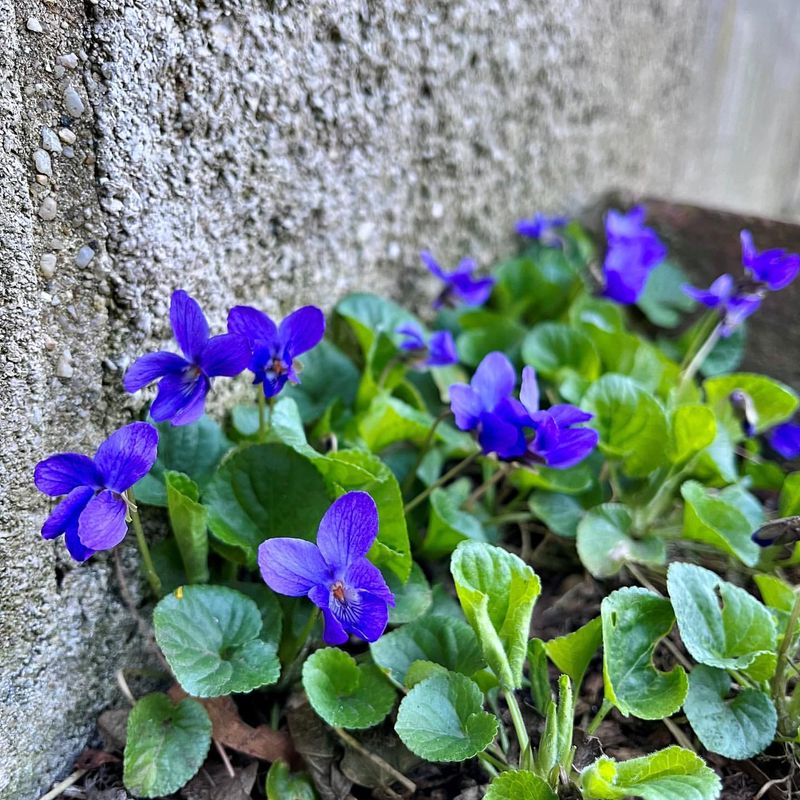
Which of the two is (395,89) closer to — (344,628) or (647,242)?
(647,242)

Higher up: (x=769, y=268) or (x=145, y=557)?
(x=769, y=268)

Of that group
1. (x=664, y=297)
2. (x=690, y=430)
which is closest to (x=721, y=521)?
(x=690, y=430)

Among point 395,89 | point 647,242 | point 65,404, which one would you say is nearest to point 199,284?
point 65,404

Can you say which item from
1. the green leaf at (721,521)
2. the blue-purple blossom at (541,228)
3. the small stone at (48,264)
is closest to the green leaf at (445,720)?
the green leaf at (721,521)

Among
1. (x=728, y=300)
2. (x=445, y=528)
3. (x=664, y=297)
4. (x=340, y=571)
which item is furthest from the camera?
(x=664, y=297)

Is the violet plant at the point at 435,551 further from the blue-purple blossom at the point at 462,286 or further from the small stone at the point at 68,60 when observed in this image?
the small stone at the point at 68,60

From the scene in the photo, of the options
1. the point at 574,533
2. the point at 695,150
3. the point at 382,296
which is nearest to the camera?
the point at 574,533

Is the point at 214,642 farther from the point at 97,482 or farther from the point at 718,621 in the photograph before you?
the point at 718,621
